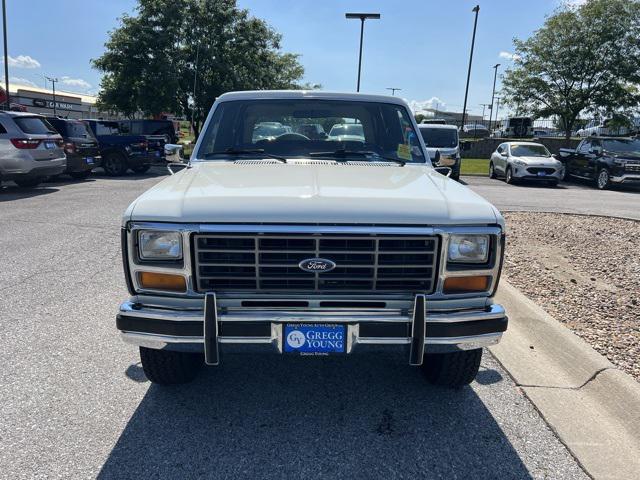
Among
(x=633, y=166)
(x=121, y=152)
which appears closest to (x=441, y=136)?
(x=633, y=166)

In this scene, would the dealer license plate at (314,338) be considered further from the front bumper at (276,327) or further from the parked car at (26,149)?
the parked car at (26,149)

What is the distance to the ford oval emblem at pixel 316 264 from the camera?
256 cm

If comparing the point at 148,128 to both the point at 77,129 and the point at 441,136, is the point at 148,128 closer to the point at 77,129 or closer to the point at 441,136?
the point at 77,129

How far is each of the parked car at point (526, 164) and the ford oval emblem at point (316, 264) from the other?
55.1 ft

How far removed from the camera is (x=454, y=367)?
10.2 feet

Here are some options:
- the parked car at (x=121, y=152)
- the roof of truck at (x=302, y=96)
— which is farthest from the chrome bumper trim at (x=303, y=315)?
the parked car at (x=121, y=152)

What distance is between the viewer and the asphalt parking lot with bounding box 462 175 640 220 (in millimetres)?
11360

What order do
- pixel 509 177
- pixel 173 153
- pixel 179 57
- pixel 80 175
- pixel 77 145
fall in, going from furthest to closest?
pixel 179 57 < pixel 509 177 < pixel 80 175 < pixel 77 145 < pixel 173 153

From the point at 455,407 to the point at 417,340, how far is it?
0.85m

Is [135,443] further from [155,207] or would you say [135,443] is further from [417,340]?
[417,340]

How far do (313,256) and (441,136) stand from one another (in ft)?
50.4

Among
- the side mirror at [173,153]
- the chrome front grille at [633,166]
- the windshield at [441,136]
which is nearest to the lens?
the side mirror at [173,153]

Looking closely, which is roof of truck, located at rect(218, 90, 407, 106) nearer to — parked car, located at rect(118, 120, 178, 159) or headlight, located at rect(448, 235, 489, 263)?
headlight, located at rect(448, 235, 489, 263)

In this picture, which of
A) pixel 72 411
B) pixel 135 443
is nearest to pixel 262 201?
pixel 135 443
